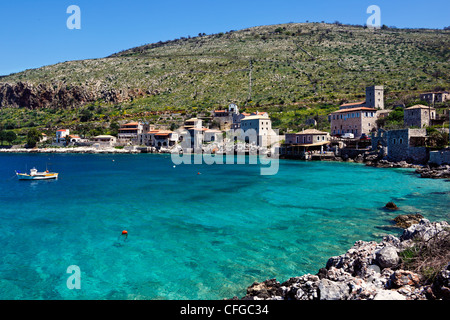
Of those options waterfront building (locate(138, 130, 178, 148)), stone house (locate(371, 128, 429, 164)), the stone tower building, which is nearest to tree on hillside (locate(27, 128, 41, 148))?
waterfront building (locate(138, 130, 178, 148))

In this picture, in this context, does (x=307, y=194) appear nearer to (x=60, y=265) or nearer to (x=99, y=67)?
(x=60, y=265)

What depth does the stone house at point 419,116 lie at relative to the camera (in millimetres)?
45094

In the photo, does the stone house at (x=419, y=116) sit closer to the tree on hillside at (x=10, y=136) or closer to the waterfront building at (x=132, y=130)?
the waterfront building at (x=132, y=130)

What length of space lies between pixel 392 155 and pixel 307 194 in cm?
2411

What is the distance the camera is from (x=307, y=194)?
22922mm

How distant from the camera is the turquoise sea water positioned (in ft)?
31.2

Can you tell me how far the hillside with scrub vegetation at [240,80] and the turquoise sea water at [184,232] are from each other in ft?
142

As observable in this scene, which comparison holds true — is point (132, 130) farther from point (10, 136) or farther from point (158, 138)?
point (10, 136)

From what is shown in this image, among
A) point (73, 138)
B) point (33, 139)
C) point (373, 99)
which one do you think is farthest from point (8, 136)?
point (373, 99)

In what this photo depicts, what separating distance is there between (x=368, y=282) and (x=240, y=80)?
303 feet
